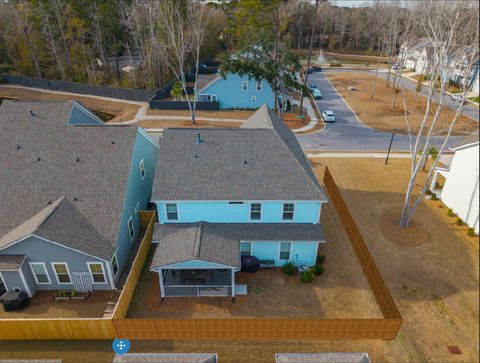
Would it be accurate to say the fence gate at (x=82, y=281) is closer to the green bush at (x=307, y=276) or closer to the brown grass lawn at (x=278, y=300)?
the brown grass lawn at (x=278, y=300)

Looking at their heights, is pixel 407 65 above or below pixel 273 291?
above

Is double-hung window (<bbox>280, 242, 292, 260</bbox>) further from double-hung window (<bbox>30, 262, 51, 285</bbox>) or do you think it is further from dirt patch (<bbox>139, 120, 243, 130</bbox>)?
dirt patch (<bbox>139, 120, 243, 130</bbox>)

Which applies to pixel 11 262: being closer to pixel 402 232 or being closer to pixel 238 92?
pixel 402 232

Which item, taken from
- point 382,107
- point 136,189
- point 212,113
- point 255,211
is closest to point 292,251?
point 255,211

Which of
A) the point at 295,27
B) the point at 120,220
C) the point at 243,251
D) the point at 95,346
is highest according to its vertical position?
the point at 295,27

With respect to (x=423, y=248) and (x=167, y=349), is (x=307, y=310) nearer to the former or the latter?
(x=167, y=349)

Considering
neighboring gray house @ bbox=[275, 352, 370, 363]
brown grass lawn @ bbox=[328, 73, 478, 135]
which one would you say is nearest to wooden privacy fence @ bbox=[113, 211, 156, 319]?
neighboring gray house @ bbox=[275, 352, 370, 363]

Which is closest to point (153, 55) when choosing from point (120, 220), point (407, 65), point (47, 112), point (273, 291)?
point (47, 112)
